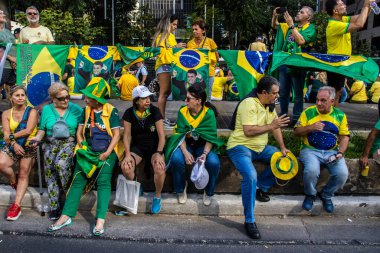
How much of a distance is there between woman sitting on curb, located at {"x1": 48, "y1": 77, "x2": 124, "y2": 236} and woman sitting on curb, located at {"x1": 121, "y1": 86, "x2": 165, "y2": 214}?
0.16m

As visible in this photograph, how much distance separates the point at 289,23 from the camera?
5.78 meters

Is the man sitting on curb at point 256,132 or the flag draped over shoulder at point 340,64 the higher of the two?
the flag draped over shoulder at point 340,64

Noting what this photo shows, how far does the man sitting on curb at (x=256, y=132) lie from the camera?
439 centimetres

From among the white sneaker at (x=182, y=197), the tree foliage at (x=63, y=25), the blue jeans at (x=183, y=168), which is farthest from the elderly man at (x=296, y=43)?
the tree foliage at (x=63, y=25)

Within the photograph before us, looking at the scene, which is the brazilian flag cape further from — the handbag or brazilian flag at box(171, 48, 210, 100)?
brazilian flag at box(171, 48, 210, 100)

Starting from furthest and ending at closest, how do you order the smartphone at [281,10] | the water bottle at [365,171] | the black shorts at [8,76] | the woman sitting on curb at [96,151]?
the black shorts at [8,76] < the smartphone at [281,10] < the water bottle at [365,171] < the woman sitting on curb at [96,151]

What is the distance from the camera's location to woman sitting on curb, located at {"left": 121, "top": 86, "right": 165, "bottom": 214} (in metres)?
4.58

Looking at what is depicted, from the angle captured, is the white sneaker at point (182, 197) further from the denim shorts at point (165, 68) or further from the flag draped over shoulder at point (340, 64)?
the flag draped over shoulder at point (340, 64)

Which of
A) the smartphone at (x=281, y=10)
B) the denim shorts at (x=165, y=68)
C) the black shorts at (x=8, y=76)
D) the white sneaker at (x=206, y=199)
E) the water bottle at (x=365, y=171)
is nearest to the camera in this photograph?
the white sneaker at (x=206, y=199)

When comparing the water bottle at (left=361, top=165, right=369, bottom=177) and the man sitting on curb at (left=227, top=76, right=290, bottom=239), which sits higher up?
the man sitting on curb at (left=227, top=76, right=290, bottom=239)

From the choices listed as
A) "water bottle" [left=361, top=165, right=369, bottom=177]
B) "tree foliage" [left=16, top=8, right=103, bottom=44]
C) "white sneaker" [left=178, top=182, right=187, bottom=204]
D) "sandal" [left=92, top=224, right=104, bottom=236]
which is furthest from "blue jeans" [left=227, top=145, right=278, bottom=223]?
"tree foliage" [left=16, top=8, right=103, bottom=44]

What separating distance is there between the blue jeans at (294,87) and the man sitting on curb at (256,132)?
191cm

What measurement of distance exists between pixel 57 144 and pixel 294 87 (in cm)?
382

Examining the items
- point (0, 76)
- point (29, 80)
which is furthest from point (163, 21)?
point (0, 76)
